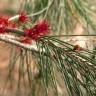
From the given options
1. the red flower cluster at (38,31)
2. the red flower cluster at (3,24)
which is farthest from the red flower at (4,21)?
the red flower cluster at (38,31)

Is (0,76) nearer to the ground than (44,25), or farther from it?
nearer to the ground

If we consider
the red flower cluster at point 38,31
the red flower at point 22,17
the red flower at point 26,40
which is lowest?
the red flower at point 26,40

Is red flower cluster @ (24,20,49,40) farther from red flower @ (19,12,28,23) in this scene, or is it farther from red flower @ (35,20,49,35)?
red flower @ (19,12,28,23)

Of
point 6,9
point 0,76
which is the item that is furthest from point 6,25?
point 6,9

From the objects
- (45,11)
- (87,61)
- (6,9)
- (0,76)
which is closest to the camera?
(87,61)

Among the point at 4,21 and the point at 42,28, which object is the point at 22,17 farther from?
the point at 42,28

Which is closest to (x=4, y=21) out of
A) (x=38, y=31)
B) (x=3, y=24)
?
(x=3, y=24)

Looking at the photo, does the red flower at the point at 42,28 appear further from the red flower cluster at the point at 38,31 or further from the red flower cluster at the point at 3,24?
the red flower cluster at the point at 3,24

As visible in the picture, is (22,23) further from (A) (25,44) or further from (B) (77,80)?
(B) (77,80)
